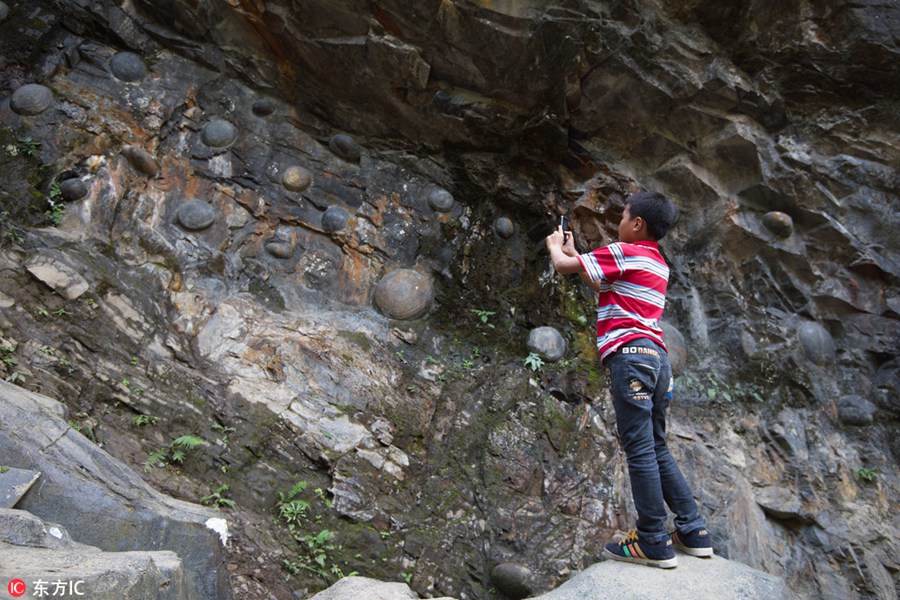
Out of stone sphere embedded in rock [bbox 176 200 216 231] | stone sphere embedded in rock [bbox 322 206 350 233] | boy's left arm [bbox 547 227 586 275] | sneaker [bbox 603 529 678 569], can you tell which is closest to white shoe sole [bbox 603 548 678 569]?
sneaker [bbox 603 529 678 569]

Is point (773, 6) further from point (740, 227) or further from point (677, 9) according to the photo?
point (740, 227)

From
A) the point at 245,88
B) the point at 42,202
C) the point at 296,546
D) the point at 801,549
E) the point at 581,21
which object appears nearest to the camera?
the point at 296,546

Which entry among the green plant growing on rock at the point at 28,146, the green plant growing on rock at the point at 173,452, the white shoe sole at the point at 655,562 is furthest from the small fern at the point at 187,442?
the green plant growing on rock at the point at 28,146

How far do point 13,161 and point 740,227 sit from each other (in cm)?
729

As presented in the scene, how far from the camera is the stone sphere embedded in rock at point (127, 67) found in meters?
6.66

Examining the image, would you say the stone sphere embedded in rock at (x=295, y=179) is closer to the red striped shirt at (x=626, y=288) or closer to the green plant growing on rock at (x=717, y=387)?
the red striped shirt at (x=626, y=288)

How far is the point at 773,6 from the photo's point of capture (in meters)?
6.18

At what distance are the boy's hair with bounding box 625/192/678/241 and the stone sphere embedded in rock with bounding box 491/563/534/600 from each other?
2549 millimetres

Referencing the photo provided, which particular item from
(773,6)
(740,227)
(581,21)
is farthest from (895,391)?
(581,21)

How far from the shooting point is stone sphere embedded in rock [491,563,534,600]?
441 cm

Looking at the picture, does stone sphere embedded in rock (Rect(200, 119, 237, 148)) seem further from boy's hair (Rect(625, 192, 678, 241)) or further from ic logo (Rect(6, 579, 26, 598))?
ic logo (Rect(6, 579, 26, 598))

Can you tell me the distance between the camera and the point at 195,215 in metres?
6.36

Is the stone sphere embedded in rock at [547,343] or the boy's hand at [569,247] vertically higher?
the boy's hand at [569,247]

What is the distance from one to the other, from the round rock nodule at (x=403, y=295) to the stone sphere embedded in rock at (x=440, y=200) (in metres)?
0.98
